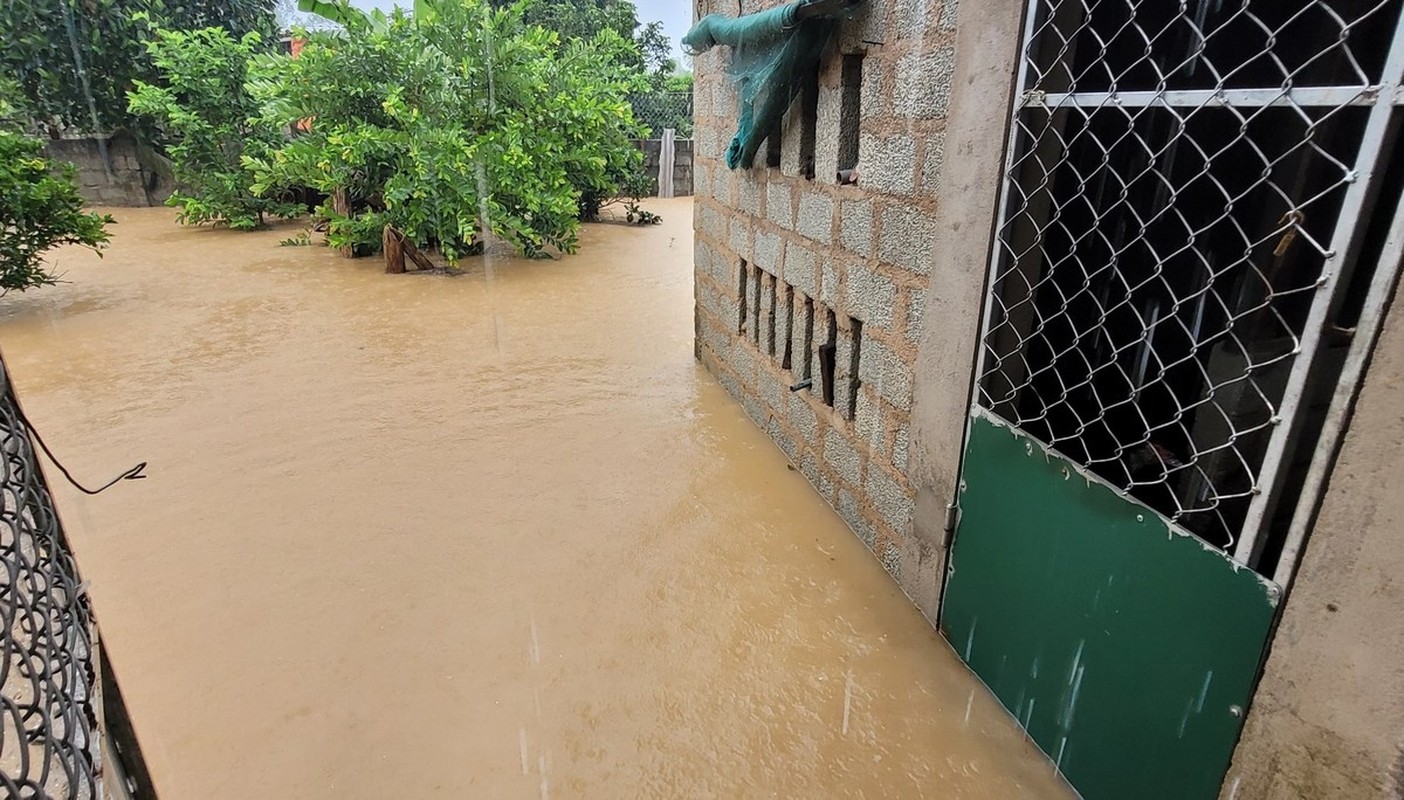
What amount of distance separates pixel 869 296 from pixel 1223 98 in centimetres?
157

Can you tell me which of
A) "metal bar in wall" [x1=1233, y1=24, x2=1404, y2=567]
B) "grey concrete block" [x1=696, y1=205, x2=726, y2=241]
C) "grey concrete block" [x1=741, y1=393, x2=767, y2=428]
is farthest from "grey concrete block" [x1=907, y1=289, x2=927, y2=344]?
"grey concrete block" [x1=696, y1=205, x2=726, y2=241]

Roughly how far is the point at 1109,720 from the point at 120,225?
13.9 metres

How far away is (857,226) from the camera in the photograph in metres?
3.07

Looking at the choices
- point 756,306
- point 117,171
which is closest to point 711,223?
point 756,306

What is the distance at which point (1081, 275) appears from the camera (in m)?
2.22

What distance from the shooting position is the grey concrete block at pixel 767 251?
3939 mm

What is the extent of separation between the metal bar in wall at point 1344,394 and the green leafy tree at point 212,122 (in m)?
11.9

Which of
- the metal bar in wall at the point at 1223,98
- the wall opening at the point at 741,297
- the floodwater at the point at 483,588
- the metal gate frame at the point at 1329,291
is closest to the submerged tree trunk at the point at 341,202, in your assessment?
the floodwater at the point at 483,588

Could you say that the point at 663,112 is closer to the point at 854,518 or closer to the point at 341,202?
the point at 341,202

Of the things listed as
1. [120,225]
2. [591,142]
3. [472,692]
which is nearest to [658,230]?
[591,142]

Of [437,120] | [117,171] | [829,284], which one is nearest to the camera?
[829,284]

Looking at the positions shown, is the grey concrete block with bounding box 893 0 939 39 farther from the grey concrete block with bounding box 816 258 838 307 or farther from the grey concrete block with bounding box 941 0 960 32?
the grey concrete block with bounding box 816 258 838 307

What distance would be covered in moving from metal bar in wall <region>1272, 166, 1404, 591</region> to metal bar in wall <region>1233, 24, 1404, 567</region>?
0.05 m

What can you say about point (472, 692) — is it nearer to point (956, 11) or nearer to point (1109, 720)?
point (1109, 720)
